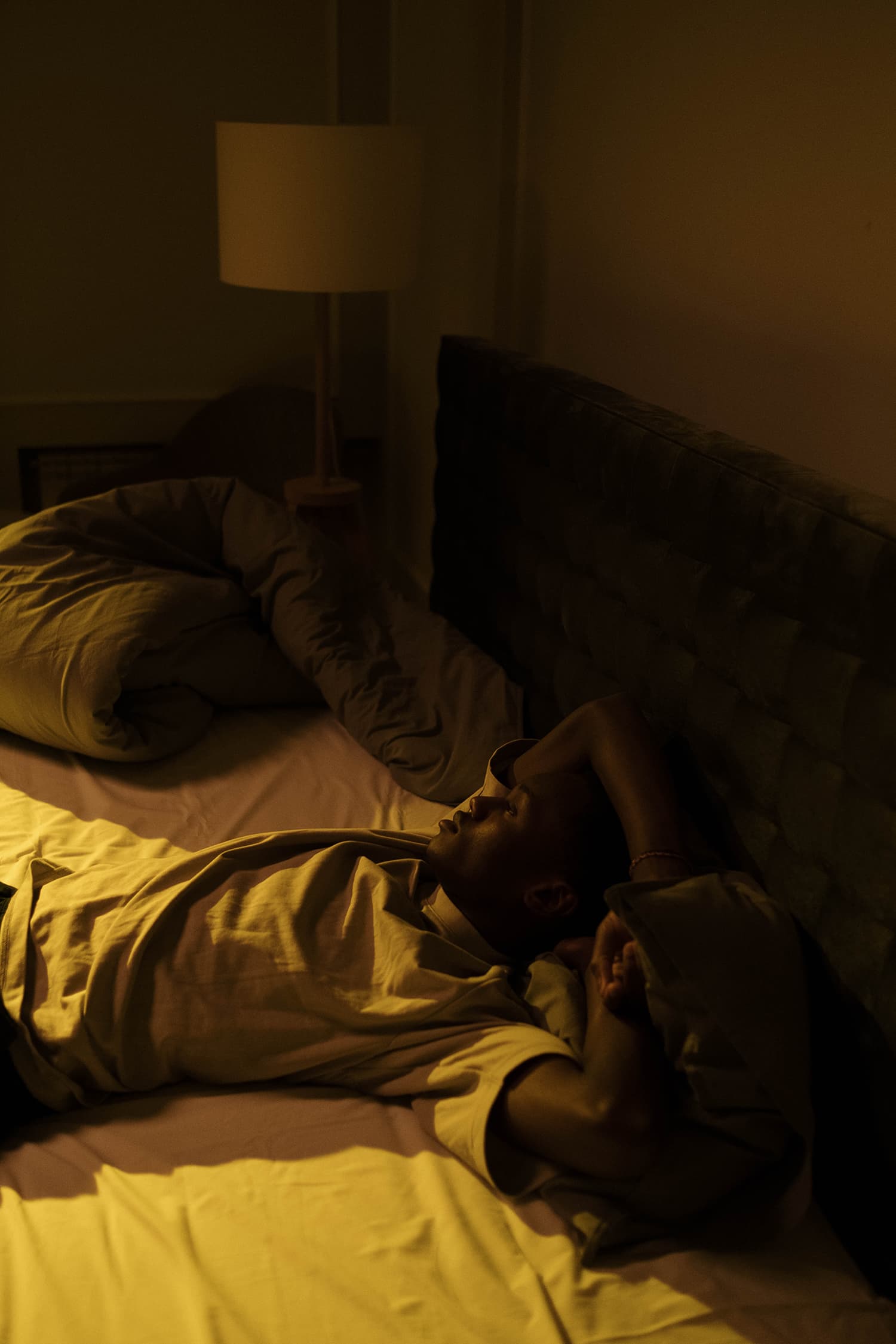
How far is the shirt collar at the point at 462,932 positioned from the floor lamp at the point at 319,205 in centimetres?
158

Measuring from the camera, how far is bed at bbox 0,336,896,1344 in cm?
94

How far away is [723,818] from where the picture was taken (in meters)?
1.33

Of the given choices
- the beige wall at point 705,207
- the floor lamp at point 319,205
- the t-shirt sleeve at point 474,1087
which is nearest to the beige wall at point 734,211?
the beige wall at point 705,207

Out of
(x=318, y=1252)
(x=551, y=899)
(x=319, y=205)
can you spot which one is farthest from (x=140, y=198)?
(x=318, y=1252)

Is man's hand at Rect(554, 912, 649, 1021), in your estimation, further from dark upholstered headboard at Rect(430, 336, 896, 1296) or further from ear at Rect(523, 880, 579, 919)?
dark upholstered headboard at Rect(430, 336, 896, 1296)

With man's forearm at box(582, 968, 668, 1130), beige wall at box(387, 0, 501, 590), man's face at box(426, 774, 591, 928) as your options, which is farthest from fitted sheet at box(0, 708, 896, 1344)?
beige wall at box(387, 0, 501, 590)

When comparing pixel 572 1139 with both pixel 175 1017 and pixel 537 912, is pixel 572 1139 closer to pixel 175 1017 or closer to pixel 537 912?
pixel 537 912

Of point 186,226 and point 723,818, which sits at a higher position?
point 186,226

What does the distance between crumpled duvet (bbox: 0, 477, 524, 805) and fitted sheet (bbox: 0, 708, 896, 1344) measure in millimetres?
695

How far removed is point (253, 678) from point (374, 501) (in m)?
1.73

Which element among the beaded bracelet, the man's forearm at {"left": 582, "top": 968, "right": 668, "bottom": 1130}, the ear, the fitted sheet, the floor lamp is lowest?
the fitted sheet

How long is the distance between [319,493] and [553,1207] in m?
1.97

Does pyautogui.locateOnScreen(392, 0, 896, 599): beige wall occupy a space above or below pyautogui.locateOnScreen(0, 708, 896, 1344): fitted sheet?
above

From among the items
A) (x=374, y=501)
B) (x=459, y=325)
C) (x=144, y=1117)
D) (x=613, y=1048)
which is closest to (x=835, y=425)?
(x=613, y=1048)
